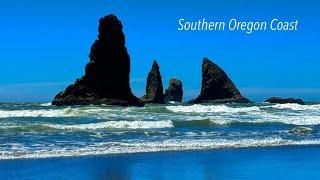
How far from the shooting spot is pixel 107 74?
70750 mm

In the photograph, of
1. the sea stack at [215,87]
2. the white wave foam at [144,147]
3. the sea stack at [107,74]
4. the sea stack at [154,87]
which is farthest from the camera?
the sea stack at [215,87]

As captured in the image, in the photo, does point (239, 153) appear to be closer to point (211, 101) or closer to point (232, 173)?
point (232, 173)

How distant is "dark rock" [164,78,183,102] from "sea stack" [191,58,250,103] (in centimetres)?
895

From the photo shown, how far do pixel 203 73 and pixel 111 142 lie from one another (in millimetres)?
75375

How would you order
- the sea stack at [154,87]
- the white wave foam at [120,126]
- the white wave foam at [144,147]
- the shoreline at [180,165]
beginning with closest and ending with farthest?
the shoreline at [180,165], the white wave foam at [144,147], the white wave foam at [120,126], the sea stack at [154,87]

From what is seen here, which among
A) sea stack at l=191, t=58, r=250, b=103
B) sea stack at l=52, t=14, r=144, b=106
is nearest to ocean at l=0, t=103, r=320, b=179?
sea stack at l=52, t=14, r=144, b=106

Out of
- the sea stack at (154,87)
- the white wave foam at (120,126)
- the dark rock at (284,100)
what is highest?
→ the sea stack at (154,87)

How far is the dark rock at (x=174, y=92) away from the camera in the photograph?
102312 millimetres

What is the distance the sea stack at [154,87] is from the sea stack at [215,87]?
6.40 m

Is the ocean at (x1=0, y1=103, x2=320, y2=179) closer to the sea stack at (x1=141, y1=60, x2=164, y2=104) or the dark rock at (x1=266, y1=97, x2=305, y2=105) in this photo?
the dark rock at (x1=266, y1=97, x2=305, y2=105)

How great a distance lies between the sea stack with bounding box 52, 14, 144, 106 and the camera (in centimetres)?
6644

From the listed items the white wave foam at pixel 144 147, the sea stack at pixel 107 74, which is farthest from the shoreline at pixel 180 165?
the sea stack at pixel 107 74

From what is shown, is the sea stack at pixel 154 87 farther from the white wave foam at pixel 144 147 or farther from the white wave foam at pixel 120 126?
the white wave foam at pixel 144 147

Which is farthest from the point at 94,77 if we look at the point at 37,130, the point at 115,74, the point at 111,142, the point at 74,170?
the point at 74,170
